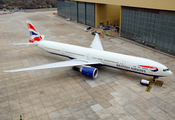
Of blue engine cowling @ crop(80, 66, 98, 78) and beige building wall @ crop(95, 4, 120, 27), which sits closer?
blue engine cowling @ crop(80, 66, 98, 78)

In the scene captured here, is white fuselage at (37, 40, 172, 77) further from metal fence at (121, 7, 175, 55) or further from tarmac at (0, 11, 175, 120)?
metal fence at (121, 7, 175, 55)

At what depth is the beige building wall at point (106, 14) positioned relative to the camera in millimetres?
66706

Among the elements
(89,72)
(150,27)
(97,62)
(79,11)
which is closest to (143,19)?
(150,27)

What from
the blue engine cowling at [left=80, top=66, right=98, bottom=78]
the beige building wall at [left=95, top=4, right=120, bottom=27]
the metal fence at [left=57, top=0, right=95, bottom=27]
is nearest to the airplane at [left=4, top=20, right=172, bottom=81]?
the blue engine cowling at [left=80, top=66, right=98, bottom=78]

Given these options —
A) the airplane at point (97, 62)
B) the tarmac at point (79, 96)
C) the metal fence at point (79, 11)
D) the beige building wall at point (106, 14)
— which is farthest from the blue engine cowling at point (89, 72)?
the metal fence at point (79, 11)

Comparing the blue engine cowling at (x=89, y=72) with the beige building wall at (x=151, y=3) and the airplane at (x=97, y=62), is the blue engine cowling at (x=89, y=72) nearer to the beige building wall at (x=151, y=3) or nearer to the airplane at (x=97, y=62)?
the airplane at (x=97, y=62)

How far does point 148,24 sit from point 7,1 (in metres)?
198

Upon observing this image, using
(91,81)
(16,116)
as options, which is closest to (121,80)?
(91,81)

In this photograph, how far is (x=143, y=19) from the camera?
4612cm

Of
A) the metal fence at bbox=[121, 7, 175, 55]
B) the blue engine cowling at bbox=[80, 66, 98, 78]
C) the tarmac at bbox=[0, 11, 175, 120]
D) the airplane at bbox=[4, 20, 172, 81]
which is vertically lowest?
the tarmac at bbox=[0, 11, 175, 120]

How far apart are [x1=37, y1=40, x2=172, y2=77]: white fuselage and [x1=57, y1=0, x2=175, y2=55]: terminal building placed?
55.8 ft

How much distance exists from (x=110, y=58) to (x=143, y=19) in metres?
23.8

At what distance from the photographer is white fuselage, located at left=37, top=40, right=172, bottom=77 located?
1027 inches

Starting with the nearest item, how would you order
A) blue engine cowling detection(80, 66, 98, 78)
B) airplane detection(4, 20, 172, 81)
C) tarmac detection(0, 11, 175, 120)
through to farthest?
1. tarmac detection(0, 11, 175, 120)
2. airplane detection(4, 20, 172, 81)
3. blue engine cowling detection(80, 66, 98, 78)
